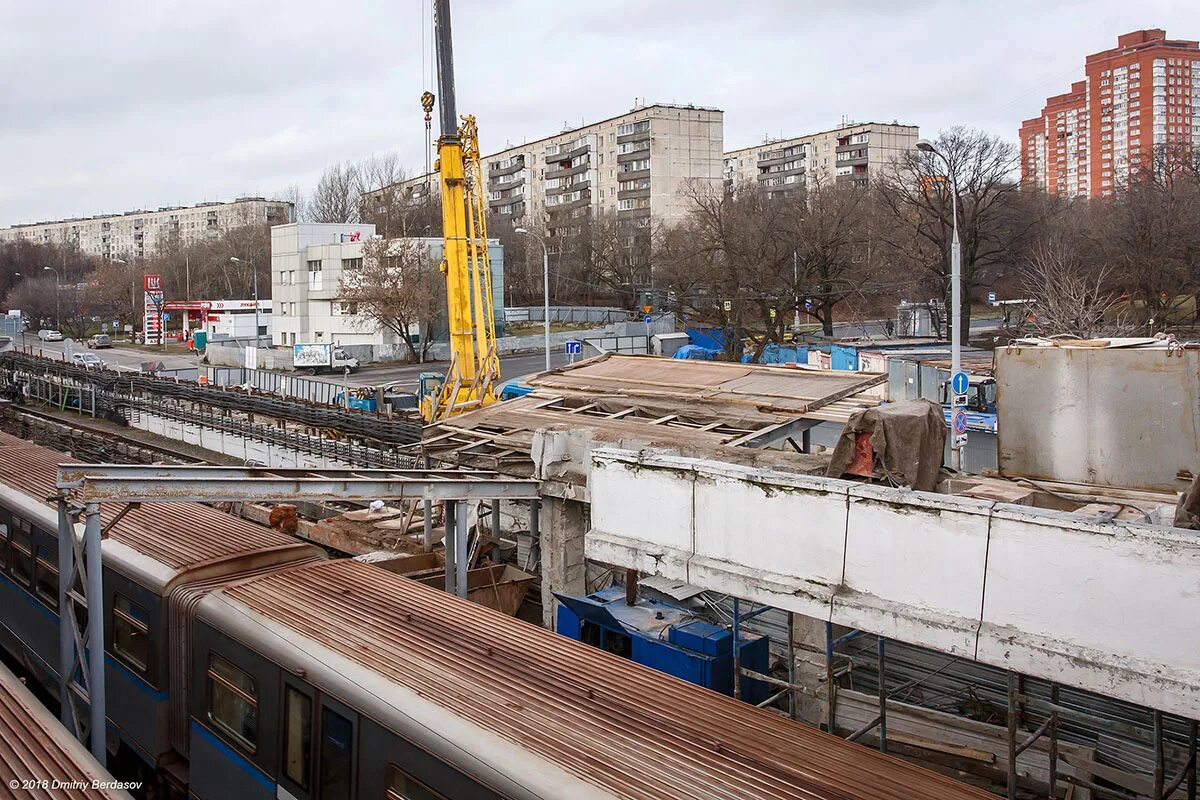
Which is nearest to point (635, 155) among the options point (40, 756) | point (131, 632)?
point (131, 632)

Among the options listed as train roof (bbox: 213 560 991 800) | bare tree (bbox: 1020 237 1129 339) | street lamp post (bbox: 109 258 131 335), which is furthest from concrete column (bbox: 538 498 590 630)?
street lamp post (bbox: 109 258 131 335)

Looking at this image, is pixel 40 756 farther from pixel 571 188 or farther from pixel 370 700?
pixel 571 188

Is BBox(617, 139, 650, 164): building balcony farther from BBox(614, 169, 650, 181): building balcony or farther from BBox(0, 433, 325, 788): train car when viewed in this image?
BBox(0, 433, 325, 788): train car

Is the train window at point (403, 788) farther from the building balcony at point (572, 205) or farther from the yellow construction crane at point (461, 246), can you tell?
the building balcony at point (572, 205)

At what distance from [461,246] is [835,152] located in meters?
79.7

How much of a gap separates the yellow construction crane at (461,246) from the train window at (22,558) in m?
11.6

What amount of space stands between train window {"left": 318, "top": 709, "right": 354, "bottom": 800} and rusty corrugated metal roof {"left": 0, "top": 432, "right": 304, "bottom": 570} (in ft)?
8.96

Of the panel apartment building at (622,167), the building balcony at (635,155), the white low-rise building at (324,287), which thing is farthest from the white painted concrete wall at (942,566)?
the building balcony at (635,155)

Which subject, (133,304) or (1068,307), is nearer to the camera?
(1068,307)

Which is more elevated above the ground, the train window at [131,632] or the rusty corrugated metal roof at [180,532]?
the rusty corrugated metal roof at [180,532]

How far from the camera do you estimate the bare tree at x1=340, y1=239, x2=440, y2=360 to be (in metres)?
50.2

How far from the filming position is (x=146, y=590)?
28.6 feet

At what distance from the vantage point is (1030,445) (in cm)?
1005

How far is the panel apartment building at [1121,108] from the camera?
11812 cm
